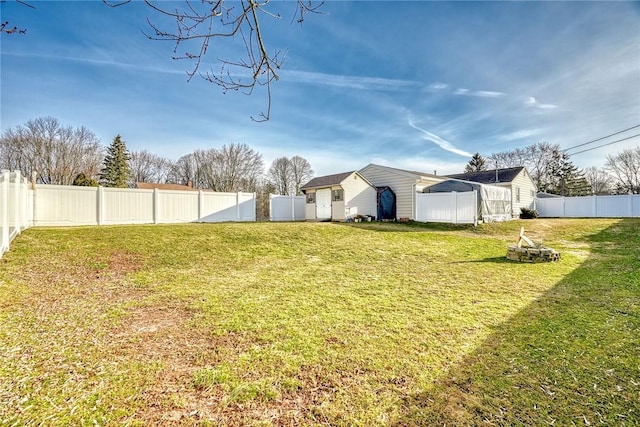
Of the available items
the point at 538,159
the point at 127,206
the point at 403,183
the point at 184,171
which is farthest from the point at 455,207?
the point at 184,171

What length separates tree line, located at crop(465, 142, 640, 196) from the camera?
32000mm

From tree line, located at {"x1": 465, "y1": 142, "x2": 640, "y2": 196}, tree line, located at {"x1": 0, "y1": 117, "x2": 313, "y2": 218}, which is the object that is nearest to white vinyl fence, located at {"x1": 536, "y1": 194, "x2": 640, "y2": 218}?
tree line, located at {"x1": 465, "y1": 142, "x2": 640, "y2": 196}

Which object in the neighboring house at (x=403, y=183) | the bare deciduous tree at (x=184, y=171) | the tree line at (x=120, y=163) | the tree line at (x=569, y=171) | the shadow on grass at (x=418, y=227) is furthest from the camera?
the bare deciduous tree at (x=184, y=171)

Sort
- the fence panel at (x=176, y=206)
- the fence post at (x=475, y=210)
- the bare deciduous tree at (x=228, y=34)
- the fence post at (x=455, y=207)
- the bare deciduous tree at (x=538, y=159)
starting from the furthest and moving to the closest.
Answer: the bare deciduous tree at (x=538, y=159)
the fence post at (x=455, y=207)
the fence post at (x=475, y=210)
the fence panel at (x=176, y=206)
the bare deciduous tree at (x=228, y=34)

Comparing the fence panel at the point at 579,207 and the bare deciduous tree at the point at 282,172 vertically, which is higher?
the bare deciduous tree at the point at 282,172

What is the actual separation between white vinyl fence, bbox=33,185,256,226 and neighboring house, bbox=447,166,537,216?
18.5 metres

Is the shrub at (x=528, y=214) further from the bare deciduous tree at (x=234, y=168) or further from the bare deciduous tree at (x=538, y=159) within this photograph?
the bare deciduous tree at (x=234, y=168)

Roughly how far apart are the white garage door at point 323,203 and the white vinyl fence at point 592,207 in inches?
709

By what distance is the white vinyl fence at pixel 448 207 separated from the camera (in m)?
14.0

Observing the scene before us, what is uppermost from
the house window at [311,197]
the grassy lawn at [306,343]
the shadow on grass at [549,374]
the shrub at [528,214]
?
the house window at [311,197]

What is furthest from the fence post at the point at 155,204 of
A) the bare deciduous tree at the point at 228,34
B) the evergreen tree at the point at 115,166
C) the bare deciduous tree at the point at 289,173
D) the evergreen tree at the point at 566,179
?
the evergreen tree at the point at 566,179

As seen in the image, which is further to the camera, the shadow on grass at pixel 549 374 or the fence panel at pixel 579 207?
the fence panel at pixel 579 207

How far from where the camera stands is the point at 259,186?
36438 mm

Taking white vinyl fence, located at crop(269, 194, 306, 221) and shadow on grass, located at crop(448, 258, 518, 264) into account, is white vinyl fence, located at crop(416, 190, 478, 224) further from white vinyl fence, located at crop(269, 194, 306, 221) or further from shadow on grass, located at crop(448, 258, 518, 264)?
white vinyl fence, located at crop(269, 194, 306, 221)
